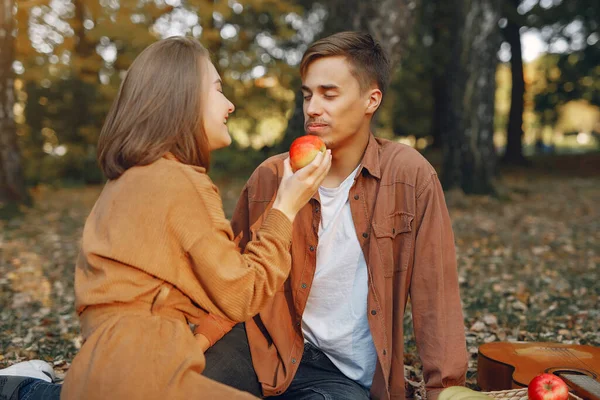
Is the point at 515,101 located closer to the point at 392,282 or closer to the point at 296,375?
the point at 392,282

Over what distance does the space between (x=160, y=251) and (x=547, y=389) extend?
1778 mm

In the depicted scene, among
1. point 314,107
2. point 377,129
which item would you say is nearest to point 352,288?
point 314,107

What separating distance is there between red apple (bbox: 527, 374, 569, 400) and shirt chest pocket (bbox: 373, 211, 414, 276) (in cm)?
79

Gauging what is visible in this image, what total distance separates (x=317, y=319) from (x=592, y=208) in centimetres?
1131

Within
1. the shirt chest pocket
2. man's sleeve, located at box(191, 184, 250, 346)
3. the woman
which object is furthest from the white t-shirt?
the woman

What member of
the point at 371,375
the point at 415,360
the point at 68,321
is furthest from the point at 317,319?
the point at 68,321

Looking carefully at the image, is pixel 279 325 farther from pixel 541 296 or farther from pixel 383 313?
pixel 541 296

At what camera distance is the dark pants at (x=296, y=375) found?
2.94m

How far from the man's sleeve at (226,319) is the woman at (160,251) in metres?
0.53

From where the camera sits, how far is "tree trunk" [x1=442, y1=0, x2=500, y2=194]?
40.4 feet

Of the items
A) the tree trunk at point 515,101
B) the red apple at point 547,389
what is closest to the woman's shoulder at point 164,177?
the red apple at point 547,389

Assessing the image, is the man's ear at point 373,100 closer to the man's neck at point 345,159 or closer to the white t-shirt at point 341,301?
the man's neck at point 345,159

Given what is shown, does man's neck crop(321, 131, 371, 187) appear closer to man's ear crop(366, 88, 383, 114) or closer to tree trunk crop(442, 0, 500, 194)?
man's ear crop(366, 88, 383, 114)

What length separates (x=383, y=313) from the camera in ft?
9.87
